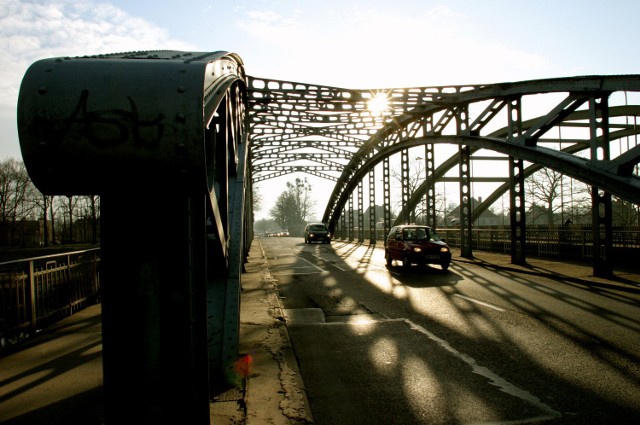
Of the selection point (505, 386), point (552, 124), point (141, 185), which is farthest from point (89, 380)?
point (552, 124)

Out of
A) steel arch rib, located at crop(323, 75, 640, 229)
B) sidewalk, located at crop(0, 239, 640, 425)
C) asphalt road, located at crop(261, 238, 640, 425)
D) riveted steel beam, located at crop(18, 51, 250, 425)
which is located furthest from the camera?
steel arch rib, located at crop(323, 75, 640, 229)

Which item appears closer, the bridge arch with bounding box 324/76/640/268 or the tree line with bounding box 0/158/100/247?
the bridge arch with bounding box 324/76/640/268

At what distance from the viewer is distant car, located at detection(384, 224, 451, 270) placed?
16531 mm

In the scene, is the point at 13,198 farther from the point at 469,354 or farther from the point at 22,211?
the point at 469,354

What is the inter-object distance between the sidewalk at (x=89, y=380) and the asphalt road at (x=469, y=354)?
0.30 m

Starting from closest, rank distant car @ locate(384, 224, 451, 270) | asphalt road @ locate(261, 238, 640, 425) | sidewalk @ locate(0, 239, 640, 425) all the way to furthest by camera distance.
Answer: sidewalk @ locate(0, 239, 640, 425) → asphalt road @ locate(261, 238, 640, 425) → distant car @ locate(384, 224, 451, 270)

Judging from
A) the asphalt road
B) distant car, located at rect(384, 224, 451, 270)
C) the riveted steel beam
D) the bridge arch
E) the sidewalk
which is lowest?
the asphalt road

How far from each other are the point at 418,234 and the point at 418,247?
4.14 ft

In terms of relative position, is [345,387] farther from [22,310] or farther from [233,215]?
[22,310]

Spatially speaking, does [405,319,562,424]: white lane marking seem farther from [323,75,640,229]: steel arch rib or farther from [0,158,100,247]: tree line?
[0,158,100,247]: tree line

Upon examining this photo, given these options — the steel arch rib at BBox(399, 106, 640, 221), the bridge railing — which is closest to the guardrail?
the steel arch rib at BBox(399, 106, 640, 221)

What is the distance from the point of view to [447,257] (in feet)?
53.9

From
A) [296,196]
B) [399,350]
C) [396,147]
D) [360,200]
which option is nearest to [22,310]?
[399,350]

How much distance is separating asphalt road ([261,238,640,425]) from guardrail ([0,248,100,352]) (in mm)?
4181
